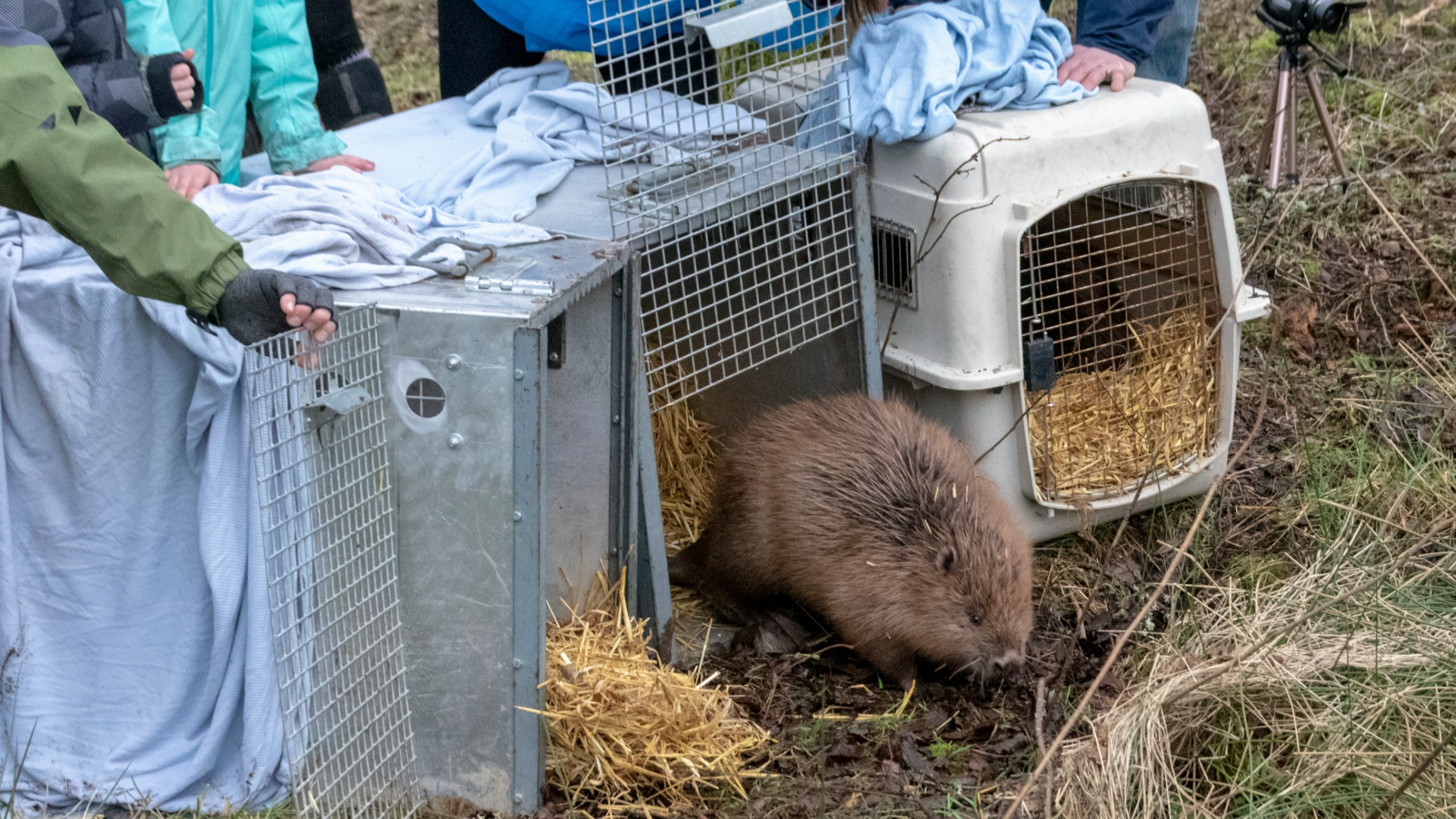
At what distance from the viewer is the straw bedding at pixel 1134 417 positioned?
4113 mm

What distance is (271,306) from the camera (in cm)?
257

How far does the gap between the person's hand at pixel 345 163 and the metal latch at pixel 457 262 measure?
0.87 meters

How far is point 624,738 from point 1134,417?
196 cm

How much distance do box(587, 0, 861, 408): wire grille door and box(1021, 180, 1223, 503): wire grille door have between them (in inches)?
25.4

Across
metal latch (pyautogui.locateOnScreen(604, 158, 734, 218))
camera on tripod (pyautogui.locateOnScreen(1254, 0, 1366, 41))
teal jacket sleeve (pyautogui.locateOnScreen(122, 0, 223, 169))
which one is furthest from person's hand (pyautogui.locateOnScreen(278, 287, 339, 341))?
camera on tripod (pyautogui.locateOnScreen(1254, 0, 1366, 41))

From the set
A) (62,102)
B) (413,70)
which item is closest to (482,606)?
(62,102)

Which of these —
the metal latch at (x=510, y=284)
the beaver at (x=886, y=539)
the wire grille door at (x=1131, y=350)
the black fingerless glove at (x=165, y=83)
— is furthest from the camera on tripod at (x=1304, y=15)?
the black fingerless glove at (x=165, y=83)

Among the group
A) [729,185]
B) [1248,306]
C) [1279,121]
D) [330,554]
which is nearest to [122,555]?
[330,554]

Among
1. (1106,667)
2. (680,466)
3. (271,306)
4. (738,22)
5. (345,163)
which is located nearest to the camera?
(1106,667)

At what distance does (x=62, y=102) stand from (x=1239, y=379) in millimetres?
4120

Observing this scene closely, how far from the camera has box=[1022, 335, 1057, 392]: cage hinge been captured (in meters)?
3.86

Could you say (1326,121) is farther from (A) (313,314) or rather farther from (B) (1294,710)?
(A) (313,314)

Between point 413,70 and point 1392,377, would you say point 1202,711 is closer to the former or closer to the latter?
point 1392,377

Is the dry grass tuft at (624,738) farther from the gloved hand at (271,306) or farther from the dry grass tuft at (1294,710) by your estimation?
the gloved hand at (271,306)
